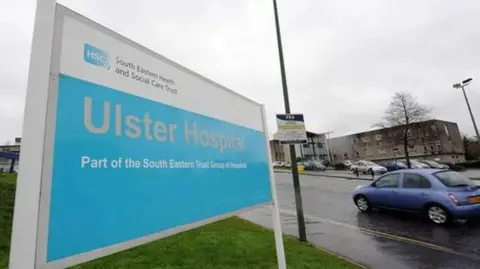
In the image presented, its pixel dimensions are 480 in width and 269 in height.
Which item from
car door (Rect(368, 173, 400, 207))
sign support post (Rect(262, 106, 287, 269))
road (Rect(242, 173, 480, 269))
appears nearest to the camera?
sign support post (Rect(262, 106, 287, 269))

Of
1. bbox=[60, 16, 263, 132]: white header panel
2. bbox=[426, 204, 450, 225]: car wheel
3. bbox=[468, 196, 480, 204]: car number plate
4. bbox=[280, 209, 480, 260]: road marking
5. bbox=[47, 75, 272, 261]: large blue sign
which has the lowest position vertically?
bbox=[280, 209, 480, 260]: road marking

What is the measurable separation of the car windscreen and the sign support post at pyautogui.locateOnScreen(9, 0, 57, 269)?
30.3 feet

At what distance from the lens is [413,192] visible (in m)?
8.34

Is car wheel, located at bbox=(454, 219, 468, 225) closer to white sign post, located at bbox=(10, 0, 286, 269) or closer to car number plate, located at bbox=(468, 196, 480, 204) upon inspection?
car number plate, located at bbox=(468, 196, 480, 204)

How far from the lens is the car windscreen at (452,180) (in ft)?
25.5

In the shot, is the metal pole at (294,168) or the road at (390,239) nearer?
the road at (390,239)

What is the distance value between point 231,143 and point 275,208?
1332mm

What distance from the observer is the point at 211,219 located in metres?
2.96

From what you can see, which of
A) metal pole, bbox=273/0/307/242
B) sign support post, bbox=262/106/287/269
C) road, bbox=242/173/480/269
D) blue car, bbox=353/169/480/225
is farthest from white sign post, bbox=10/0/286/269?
blue car, bbox=353/169/480/225

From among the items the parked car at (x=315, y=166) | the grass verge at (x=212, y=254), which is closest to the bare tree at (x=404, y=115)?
the parked car at (x=315, y=166)

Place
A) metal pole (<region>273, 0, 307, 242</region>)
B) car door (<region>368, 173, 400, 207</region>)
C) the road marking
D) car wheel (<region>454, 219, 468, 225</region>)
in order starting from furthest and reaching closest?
car door (<region>368, 173, 400, 207</region>) < car wheel (<region>454, 219, 468, 225</region>) < metal pole (<region>273, 0, 307, 242</region>) < the road marking

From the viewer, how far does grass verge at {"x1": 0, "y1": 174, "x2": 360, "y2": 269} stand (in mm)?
4449

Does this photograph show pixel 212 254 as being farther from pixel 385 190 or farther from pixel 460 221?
pixel 460 221

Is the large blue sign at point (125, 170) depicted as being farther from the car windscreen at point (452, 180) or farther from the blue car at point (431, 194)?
the car windscreen at point (452, 180)
